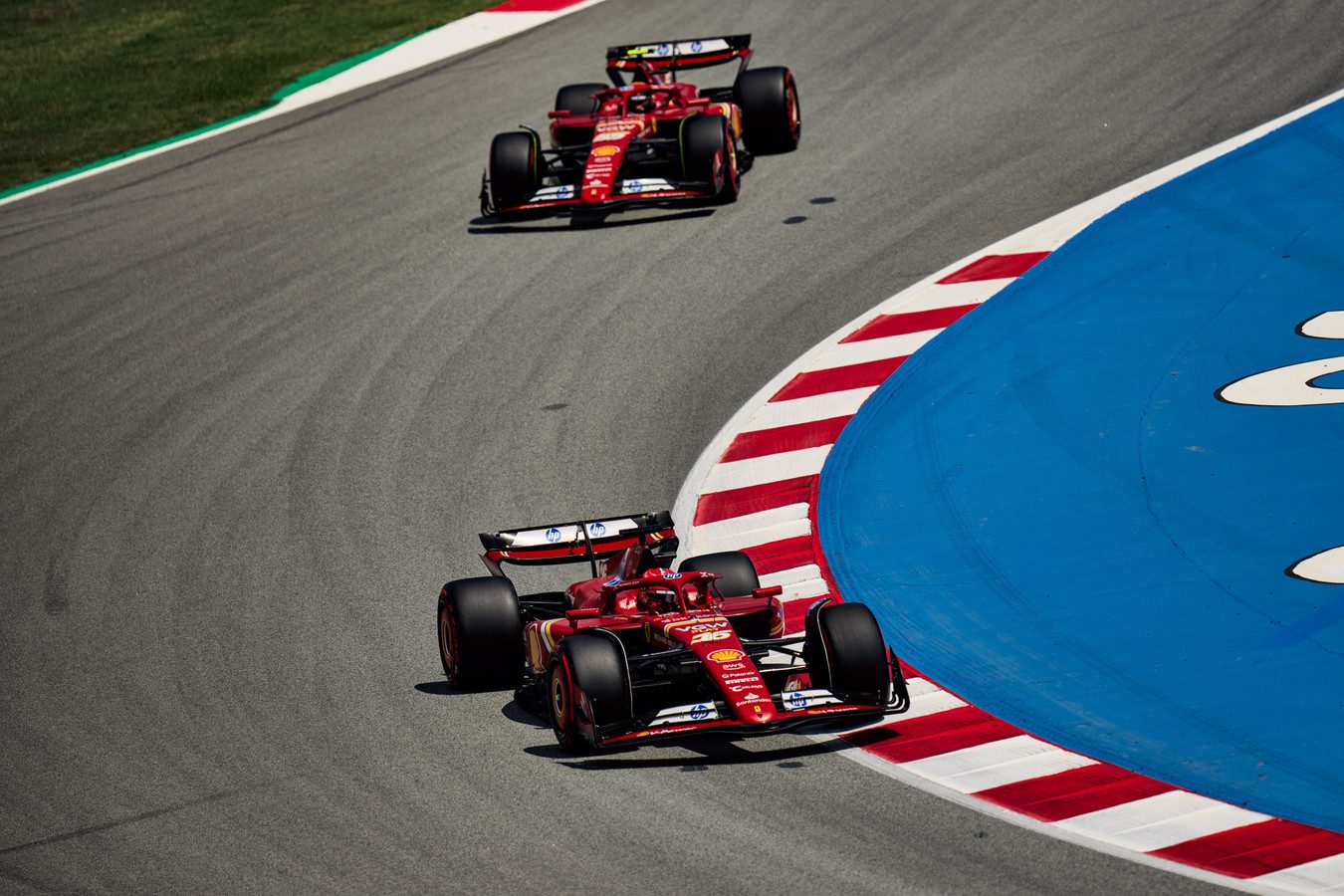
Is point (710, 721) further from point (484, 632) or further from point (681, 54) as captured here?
point (681, 54)

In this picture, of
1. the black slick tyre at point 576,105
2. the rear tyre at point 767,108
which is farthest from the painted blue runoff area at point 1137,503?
the black slick tyre at point 576,105

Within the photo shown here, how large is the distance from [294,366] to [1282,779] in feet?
30.7

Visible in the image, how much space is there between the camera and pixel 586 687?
28.2 feet

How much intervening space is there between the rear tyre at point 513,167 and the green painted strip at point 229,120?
5.91 m

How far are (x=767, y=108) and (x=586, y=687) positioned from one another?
10662 mm

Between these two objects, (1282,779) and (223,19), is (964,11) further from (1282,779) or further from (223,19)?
(1282,779)

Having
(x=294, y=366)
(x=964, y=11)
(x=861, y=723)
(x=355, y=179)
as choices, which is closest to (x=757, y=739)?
(x=861, y=723)

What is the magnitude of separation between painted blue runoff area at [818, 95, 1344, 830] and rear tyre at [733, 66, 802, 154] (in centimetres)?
385

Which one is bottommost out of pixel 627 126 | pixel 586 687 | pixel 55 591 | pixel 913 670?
pixel 913 670

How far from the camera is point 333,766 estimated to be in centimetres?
895

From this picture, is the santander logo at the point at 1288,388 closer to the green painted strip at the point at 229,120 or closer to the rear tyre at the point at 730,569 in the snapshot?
the rear tyre at the point at 730,569

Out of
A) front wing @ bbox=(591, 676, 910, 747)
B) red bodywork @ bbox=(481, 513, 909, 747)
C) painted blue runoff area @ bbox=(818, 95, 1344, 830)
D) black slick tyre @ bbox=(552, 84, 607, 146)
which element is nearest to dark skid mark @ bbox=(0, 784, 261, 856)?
red bodywork @ bbox=(481, 513, 909, 747)

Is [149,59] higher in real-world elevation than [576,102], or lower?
higher

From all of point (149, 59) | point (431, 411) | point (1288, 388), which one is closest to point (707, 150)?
point (431, 411)
